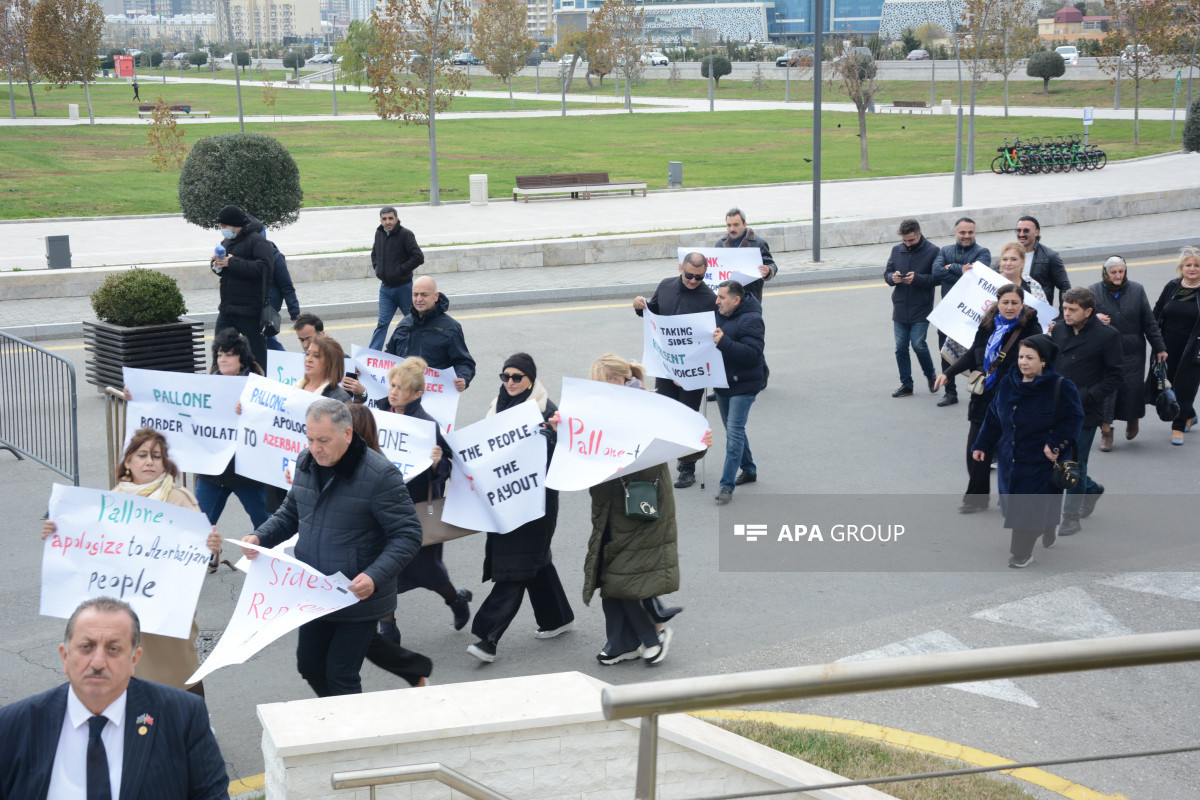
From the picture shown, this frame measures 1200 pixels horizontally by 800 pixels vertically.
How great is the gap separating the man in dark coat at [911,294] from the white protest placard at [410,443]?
6918 millimetres

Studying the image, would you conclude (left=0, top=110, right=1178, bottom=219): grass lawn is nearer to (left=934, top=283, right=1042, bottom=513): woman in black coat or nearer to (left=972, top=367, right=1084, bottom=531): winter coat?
(left=934, top=283, right=1042, bottom=513): woman in black coat

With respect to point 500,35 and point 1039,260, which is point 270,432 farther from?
point 500,35

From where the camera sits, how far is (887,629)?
24.8 feet

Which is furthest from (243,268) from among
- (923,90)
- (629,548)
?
(923,90)

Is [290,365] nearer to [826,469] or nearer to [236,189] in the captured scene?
[826,469]

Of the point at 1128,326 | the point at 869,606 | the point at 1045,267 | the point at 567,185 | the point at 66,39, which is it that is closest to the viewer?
the point at 869,606

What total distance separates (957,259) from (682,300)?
12.9 feet

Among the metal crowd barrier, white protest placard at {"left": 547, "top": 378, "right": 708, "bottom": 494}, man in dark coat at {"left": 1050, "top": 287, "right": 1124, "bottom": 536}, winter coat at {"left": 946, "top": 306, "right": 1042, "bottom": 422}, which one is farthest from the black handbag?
the metal crowd barrier

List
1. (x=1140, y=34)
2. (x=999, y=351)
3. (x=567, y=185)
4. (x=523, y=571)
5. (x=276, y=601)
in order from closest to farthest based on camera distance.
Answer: (x=276, y=601) < (x=523, y=571) < (x=999, y=351) < (x=567, y=185) < (x=1140, y=34)

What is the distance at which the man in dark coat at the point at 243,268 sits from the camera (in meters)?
12.2

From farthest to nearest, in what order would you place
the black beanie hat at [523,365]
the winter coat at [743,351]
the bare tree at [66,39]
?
the bare tree at [66,39] → the winter coat at [743,351] → the black beanie hat at [523,365]

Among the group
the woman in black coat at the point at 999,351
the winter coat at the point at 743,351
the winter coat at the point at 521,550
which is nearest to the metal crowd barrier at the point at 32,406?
the winter coat at the point at 521,550

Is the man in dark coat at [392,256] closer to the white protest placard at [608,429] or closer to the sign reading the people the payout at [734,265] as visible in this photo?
the sign reading the people the payout at [734,265]

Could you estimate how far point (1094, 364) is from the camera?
9.86m
